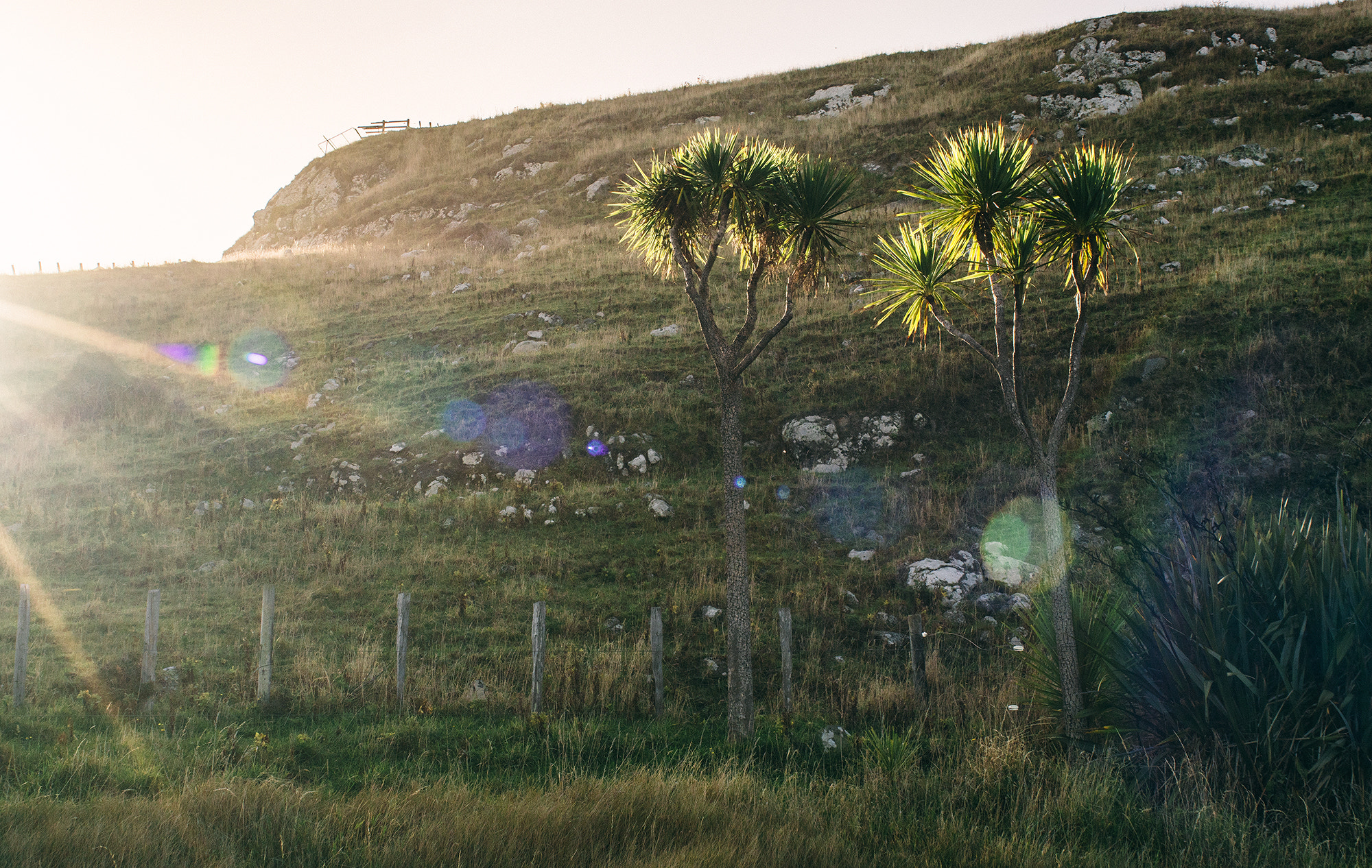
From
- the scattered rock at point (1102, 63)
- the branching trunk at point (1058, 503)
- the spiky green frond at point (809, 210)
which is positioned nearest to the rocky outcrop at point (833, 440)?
the spiky green frond at point (809, 210)

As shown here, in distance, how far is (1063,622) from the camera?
9039 mm

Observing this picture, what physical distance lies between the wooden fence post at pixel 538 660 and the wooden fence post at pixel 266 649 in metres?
3.65

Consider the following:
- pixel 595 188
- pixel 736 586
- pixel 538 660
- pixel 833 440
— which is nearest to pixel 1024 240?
pixel 736 586

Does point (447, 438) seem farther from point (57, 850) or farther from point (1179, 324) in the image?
point (1179, 324)

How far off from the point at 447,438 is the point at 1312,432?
21662mm

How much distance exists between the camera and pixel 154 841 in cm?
661

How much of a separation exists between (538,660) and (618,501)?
846 cm

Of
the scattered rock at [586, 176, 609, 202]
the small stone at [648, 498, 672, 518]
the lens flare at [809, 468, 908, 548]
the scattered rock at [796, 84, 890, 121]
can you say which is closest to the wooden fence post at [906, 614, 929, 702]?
the lens flare at [809, 468, 908, 548]

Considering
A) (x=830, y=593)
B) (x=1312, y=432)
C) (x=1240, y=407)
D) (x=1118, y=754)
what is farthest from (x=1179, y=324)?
(x=1118, y=754)

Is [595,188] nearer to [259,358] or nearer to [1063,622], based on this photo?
[259,358]

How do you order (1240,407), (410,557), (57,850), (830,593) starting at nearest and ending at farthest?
(57,850) → (830,593) → (410,557) → (1240,407)

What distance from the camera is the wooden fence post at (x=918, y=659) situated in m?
11.6

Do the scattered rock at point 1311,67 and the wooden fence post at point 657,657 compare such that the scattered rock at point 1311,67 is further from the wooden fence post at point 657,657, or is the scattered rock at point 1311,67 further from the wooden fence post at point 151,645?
the wooden fence post at point 151,645

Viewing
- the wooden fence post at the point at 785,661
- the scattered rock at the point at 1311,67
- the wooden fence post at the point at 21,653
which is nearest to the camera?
the wooden fence post at the point at 21,653
